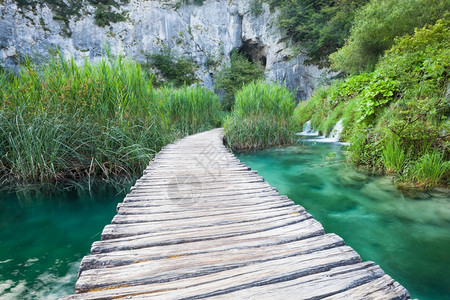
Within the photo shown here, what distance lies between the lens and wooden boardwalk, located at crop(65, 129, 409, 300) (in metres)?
0.83

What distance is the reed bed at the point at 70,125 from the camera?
302cm

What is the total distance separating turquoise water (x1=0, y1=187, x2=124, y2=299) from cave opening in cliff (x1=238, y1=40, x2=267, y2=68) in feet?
70.3

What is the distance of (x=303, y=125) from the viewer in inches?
409

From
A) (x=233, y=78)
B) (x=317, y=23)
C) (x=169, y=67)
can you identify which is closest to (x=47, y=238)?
(x=233, y=78)

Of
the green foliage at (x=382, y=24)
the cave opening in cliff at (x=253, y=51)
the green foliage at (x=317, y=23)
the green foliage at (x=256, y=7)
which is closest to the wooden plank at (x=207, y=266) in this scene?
the green foliage at (x=382, y=24)

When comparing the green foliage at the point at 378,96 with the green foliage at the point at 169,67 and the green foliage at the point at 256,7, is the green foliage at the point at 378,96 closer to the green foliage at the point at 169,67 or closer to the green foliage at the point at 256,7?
the green foliage at the point at 169,67

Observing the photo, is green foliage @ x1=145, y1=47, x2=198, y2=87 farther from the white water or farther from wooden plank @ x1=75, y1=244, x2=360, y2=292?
wooden plank @ x1=75, y1=244, x2=360, y2=292

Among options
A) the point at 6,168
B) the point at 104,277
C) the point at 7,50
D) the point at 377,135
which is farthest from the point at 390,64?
the point at 7,50

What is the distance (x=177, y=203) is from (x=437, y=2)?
15052 mm

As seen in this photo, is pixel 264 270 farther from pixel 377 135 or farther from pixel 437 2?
pixel 437 2

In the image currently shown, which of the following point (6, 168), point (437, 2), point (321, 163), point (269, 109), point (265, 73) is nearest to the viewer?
point (6, 168)

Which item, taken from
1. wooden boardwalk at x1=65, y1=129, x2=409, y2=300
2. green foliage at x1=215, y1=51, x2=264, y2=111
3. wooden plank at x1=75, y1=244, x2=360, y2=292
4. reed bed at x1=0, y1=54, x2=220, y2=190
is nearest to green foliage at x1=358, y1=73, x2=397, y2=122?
wooden boardwalk at x1=65, y1=129, x2=409, y2=300

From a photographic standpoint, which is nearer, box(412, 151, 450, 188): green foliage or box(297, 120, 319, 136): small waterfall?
box(412, 151, 450, 188): green foliage

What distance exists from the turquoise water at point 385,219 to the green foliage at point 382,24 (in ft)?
32.1
